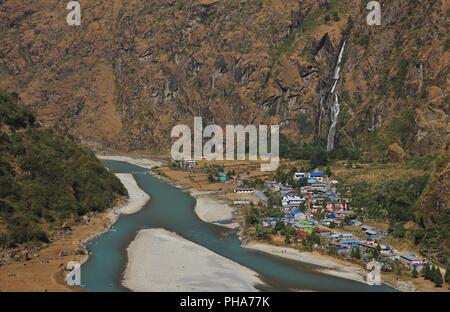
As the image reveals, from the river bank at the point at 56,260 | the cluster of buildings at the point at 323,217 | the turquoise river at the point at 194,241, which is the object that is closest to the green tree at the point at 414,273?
the cluster of buildings at the point at 323,217

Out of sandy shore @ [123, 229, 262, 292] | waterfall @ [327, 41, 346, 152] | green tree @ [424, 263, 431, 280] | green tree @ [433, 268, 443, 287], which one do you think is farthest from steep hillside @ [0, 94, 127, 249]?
waterfall @ [327, 41, 346, 152]

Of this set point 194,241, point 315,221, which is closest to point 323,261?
point 194,241

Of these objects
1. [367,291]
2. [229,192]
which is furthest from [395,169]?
[367,291]

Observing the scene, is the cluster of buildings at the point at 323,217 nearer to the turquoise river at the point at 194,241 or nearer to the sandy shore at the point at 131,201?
the turquoise river at the point at 194,241

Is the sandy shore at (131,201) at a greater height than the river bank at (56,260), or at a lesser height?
greater

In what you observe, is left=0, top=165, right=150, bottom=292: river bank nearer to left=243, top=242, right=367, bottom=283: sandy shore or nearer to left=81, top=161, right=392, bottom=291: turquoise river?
left=81, top=161, right=392, bottom=291: turquoise river

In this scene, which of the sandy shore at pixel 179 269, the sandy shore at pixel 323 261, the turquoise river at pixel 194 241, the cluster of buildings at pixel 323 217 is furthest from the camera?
the cluster of buildings at pixel 323 217

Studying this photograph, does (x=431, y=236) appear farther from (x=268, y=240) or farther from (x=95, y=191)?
(x=95, y=191)
